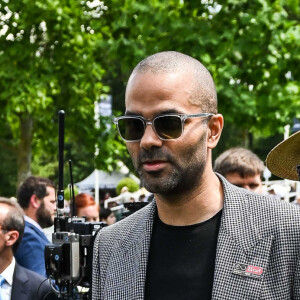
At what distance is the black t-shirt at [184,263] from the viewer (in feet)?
8.47

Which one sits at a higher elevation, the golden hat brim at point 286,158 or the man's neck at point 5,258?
the golden hat brim at point 286,158

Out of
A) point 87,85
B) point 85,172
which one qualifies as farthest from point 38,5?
point 85,172

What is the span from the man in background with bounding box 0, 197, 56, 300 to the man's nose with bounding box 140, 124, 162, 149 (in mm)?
2745

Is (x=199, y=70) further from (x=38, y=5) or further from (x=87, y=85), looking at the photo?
(x=87, y=85)

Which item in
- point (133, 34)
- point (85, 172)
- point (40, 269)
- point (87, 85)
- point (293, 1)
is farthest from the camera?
point (85, 172)

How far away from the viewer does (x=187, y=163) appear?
2.62m

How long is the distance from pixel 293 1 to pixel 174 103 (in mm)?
8476

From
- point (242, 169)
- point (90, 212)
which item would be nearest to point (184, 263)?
point (242, 169)

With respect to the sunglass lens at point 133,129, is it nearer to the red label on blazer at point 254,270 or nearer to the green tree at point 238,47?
the red label on blazer at point 254,270

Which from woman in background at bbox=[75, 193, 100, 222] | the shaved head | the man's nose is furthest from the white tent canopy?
the man's nose

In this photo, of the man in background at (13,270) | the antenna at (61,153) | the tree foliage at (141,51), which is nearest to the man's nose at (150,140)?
the antenna at (61,153)

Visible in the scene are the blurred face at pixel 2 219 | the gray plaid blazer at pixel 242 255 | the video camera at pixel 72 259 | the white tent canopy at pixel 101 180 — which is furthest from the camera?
the white tent canopy at pixel 101 180

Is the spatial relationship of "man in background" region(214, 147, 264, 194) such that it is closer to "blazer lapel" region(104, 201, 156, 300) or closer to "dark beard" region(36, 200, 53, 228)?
"dark beard" region(36, 200, 53, 228)

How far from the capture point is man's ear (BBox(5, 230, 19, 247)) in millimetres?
5652
